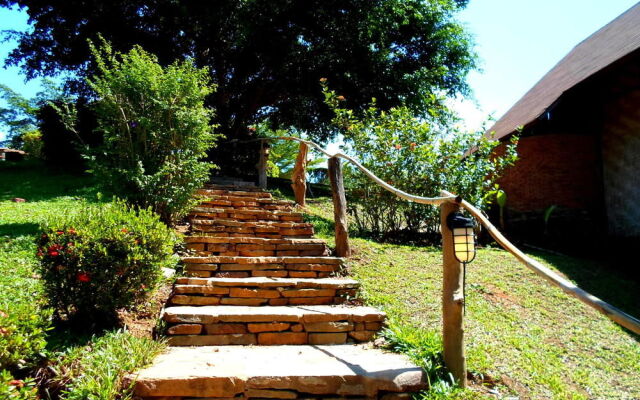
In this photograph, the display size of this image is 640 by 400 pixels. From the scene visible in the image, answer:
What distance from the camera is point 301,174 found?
816 cm

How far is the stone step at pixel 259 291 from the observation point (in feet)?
12.7

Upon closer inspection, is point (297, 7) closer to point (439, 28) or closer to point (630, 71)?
point (439, 28)

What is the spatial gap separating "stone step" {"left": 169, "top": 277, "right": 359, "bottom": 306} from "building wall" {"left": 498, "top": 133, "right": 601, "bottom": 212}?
7.49 meters

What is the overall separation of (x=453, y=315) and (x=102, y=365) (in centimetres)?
240

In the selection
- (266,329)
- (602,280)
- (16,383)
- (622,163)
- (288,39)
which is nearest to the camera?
(16,383)

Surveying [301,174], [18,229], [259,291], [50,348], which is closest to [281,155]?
[301,174]

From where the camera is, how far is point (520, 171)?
988 centimetres

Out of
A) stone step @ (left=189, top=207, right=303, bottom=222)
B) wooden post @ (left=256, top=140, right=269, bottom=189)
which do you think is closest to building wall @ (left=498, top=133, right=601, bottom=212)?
wooden post @ (left=256, top=140, right=269, bottom=189)

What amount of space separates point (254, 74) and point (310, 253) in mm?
9153

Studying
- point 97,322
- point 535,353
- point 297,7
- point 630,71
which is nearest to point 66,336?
point 97,322

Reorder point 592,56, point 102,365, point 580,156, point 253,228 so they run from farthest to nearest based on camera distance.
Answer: point 592,56, point 580,156, point 253,228, point 102,365

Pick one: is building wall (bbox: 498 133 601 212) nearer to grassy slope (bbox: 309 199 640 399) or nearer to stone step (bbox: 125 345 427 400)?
grassy slope (bbox: 309 199 640 399)

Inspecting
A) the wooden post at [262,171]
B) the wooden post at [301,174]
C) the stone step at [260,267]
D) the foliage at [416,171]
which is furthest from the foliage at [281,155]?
the stone step at [260,267]

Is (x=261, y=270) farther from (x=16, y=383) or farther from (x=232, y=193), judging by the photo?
(x=232, y=193)
